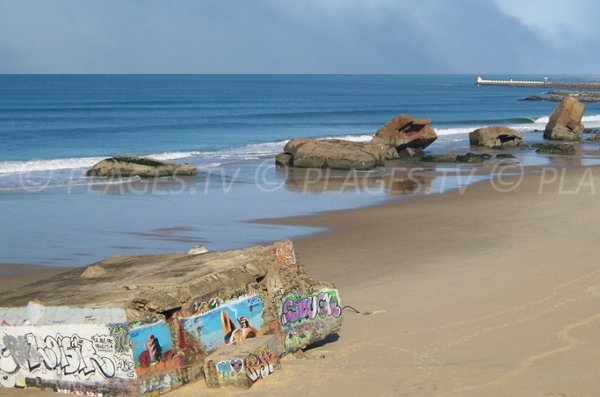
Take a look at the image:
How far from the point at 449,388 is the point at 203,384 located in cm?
222

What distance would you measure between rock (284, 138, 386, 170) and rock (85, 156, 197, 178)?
425 cm

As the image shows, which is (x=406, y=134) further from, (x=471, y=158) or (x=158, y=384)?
(x=158, y=384)

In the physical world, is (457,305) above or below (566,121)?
below

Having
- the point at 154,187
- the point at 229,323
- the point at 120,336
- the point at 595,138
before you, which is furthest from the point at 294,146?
the point at 120,336

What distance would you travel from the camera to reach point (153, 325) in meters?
8.08

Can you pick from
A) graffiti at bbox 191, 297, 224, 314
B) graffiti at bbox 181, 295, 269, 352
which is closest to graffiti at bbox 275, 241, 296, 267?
graffiti at bbox 181, 295, 269, 352

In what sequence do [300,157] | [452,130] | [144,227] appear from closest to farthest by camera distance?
[144,227] < [300,157] < [452,130]

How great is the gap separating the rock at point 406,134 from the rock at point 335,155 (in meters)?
3.00

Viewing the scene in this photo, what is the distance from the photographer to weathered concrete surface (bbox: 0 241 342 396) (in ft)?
26.1

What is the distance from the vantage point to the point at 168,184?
2616 centimetres

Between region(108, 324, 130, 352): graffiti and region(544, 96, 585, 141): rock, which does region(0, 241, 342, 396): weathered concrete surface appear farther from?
region(544, 96, 585, 141): rock

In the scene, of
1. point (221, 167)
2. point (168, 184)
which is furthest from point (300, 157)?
point (168, 184)

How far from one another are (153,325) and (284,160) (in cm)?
2387

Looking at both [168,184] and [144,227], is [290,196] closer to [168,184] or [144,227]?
[168,184]
